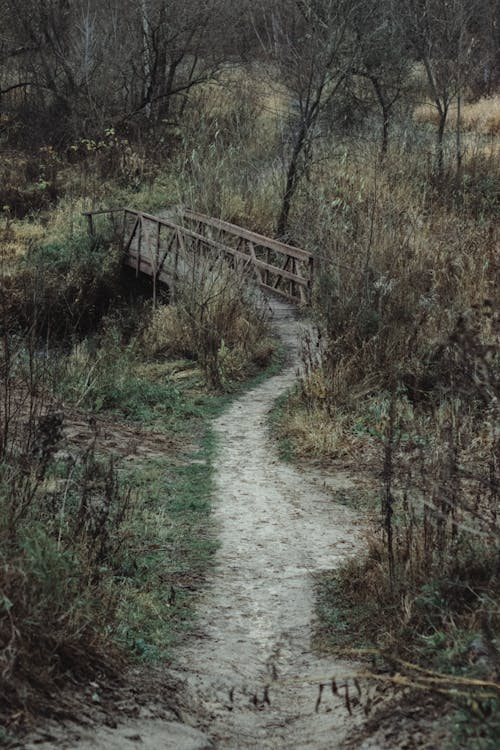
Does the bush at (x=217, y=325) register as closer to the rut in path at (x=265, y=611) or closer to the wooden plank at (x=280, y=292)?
the wooden plank at (x=280, y=292)

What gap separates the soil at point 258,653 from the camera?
11.3 feet

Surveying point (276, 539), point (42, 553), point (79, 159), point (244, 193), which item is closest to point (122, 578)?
point (42, 553)

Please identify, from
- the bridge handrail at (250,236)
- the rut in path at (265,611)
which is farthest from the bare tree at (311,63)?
the rut in path at (265,611)

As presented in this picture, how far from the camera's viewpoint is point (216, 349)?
10.8 meters

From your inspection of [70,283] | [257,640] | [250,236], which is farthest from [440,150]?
[257,640]

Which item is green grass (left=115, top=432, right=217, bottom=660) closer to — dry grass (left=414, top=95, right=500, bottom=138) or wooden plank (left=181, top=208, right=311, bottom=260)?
wooden plank (left=181, top=208, right=311, bottom=260)

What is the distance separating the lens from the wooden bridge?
12.4 m

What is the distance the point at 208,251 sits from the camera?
12.3 m

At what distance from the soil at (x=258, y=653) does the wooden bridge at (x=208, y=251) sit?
5.22m

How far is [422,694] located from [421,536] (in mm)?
1511

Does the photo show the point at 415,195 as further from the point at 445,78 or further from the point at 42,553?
the point at 42,553

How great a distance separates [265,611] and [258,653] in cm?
49

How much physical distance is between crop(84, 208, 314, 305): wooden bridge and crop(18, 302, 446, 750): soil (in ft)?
17.1

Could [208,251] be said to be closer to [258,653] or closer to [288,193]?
[288,193]
